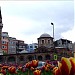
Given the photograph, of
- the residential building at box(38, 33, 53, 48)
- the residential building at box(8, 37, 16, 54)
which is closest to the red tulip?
the residential building at box(38, 33, 53, 48)

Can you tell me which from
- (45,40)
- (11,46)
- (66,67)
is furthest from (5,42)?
(66,67)

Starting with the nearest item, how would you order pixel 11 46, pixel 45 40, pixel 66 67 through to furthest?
1. pixel 66 67
2. pixel 45 40
3. pixel 11 46

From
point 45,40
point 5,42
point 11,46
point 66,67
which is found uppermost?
point 5,42

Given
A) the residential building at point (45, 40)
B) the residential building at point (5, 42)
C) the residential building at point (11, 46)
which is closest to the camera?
the residential building at point (45, 40)

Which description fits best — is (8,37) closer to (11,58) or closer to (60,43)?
(60,43)

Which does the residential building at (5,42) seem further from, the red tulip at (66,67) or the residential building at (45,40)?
the red tulip at (66,67)

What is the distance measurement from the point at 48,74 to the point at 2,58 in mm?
54746

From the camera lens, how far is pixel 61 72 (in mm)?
999

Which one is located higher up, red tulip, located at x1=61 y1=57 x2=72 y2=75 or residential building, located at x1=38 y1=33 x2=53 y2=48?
residential building, located at x1=38 y1=33 x2=53 y2=48

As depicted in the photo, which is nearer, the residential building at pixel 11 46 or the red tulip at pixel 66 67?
the red tulip at pixel 66 67

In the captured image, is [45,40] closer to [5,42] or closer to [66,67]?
[5,42]

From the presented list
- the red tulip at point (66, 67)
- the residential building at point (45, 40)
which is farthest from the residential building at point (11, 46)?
the red tulip at point (66, 67)

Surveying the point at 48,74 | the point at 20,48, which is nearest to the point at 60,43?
the point at 20,48

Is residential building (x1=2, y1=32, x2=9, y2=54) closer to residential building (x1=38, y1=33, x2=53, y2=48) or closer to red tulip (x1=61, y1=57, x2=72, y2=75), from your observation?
residential building (x1=38, y1=33, x2=53, y2=48)
